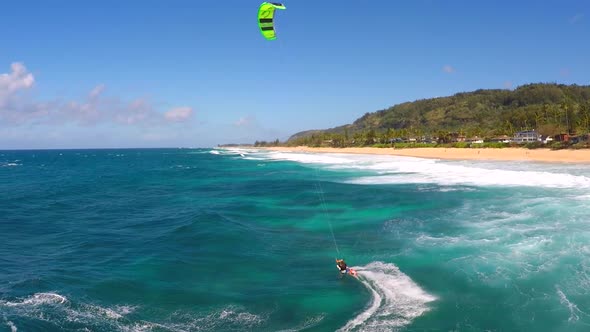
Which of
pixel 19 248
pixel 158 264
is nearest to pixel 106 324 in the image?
pixel 158 264

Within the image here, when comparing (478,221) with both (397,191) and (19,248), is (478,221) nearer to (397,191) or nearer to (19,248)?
(397,191)

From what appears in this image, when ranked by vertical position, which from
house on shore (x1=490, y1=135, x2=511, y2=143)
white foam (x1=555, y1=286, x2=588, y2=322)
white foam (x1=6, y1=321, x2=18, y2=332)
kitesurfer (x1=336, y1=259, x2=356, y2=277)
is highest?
house on shore (x1=490, y1=135, x2=511, y2=143)

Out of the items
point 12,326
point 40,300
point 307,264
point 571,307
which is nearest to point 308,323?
point 307,264

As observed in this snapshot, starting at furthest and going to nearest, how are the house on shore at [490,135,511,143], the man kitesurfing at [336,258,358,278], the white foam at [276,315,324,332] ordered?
1. the house on shore at [490,135,511,143]
2. the man kitesurfing at [336,258,358,278]
3. the white foam at [276,315,324,332]

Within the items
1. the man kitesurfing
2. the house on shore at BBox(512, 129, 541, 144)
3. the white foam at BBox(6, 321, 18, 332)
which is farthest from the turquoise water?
the house on shore at BBox(512, 129, 541, 144)

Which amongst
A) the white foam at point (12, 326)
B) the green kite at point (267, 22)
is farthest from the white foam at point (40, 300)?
the green kite at point (267, 22)

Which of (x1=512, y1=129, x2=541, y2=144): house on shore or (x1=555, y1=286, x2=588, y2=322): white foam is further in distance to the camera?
(x1=512, y1=129, x2=541, y2=144): house on shore

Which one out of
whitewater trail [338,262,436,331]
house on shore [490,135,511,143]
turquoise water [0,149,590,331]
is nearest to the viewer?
whitewater trail [338,262,436,331]

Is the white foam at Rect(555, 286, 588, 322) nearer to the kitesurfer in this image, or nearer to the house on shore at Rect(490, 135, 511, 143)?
the kitesurfer

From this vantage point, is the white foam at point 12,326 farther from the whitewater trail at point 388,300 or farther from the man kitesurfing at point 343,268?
the man kitesurfing at point 343,268
